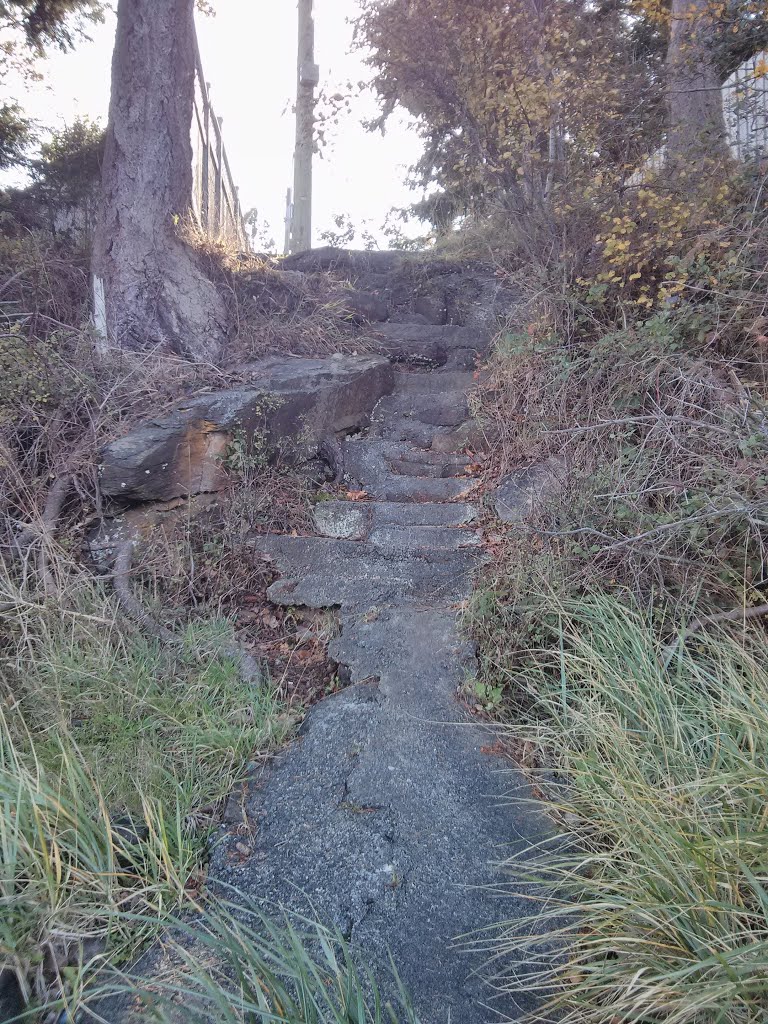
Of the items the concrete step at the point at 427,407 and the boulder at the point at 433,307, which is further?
the boulder at the point at 433,307

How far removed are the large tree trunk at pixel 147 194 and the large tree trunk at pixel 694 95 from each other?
3915 millimetres

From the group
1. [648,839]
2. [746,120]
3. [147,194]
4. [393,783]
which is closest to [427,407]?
[147,194]

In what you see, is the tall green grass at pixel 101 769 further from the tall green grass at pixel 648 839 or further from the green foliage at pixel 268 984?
the tall green grass at pixel 648 839

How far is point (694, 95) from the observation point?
17.3ft

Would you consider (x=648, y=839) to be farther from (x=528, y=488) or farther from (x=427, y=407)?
(x=427, y=407)

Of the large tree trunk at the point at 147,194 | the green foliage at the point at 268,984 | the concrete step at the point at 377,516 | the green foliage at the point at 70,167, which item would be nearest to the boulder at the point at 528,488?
the concrete step at the point at 377,516

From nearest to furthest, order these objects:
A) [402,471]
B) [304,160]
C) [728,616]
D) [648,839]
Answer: [648,839] < [728,616] < [402,471] < [304,160]

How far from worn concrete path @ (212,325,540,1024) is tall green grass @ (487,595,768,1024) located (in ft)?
0.60

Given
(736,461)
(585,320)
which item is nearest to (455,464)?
(585,320)

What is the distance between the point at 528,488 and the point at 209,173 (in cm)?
586

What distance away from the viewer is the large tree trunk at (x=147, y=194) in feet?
18.7

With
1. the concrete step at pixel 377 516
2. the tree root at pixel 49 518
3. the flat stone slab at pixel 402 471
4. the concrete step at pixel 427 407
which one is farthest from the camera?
Answer: the concrete step at pixel 427 407

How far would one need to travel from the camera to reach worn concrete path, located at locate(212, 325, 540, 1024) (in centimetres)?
228

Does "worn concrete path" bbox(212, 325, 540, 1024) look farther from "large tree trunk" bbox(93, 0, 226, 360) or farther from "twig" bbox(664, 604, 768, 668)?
"large tree trunk" bbox(93, 0, 226, 360)
